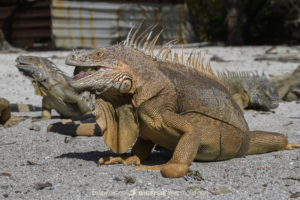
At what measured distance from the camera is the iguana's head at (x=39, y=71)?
744 centimetres

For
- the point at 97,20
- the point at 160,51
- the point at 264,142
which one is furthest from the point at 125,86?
the point at 97,20

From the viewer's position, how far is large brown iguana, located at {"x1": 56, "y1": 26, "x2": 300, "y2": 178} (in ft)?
12.2

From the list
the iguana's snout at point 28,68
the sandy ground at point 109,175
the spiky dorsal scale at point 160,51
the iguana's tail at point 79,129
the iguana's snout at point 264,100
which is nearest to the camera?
the sandy ground at point 109,175

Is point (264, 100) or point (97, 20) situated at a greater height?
point (97, 20)

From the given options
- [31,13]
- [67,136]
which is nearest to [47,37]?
[31,13]

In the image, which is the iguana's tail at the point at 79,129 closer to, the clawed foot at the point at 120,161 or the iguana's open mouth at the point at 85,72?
the clawed foot at the point at 120,161

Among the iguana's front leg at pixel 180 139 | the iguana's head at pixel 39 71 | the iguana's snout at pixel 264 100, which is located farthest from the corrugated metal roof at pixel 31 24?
the iguana's front leg at pixel 180 139

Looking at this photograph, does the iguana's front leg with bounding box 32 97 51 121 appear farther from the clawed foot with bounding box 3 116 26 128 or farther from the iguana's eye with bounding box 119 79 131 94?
the iguana's eye with bounding box 119 79 131 94

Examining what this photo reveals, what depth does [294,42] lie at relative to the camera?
20.0 metres

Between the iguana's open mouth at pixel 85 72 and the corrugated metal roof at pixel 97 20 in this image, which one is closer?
the iguana's open mouth at pixel 85 72

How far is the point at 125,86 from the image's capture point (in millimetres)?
3781

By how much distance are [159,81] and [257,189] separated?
1.25 m

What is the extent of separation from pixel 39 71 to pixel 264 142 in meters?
4.41

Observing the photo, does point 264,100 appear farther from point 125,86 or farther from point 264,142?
point 125,86
